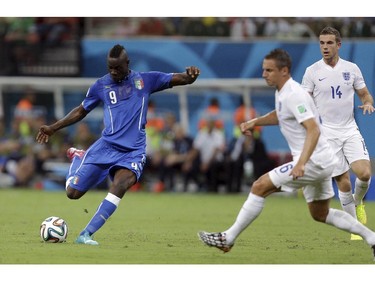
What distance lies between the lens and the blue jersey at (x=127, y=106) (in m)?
12.6

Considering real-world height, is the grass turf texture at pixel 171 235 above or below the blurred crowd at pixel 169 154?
above

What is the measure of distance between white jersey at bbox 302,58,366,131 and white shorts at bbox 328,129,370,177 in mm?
156

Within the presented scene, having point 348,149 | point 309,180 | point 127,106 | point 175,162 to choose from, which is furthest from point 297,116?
point 175,162

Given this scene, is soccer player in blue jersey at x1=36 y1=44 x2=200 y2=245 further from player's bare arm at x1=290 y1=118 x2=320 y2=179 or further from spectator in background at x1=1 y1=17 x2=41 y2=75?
spectator in background at x1=1 y1=17 x2=41 y2=75

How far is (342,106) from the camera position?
1338cm

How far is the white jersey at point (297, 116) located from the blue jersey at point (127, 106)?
2.62 metres

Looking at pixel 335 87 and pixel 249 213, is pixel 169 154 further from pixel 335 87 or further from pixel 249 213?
pixel 249 213

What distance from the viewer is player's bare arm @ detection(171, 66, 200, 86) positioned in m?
12.4

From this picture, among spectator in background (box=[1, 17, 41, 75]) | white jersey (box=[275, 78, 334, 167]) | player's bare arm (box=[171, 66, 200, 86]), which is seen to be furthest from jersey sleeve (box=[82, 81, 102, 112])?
spectator in background (box=[1, 17, 41, 75])

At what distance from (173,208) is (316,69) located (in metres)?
7.57

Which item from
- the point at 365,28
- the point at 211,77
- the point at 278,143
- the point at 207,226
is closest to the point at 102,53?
the point at 211,77

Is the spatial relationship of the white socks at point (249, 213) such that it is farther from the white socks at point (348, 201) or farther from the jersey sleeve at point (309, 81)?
the jersey sleeve at point (309, 81)

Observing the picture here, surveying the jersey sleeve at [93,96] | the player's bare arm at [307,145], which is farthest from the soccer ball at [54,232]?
the player's bare arm at [307,145]

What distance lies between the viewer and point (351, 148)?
44.0 feet
